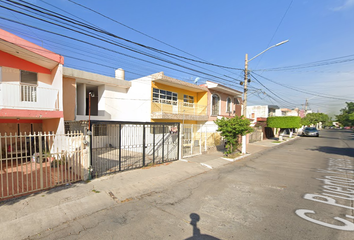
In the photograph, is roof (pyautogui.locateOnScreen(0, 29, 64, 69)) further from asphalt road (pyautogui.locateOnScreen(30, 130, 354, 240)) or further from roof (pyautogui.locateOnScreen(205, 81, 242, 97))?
roof (pyautogui.locateOnScreen(205, 81, 242, 97))

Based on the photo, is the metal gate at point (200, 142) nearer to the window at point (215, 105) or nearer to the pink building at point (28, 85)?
the window at point (215, 105)

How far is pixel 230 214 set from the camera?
414 cm

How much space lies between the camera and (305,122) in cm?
3666

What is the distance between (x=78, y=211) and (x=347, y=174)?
1092 cm

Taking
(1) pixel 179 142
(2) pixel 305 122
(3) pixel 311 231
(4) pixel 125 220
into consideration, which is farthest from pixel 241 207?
(2) pixel 305 122

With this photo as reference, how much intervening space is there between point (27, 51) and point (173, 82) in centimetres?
912

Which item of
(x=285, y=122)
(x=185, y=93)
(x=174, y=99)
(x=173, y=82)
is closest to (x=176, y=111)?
(x=174, y=99)

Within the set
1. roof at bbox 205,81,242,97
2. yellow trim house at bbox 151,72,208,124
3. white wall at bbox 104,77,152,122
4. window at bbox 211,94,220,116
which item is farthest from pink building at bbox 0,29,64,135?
window at bbox 211,94,220,116

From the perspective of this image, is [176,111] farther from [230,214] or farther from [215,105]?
[230,214]

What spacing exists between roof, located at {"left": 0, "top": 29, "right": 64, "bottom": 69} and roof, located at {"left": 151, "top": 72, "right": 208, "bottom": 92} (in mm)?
6078

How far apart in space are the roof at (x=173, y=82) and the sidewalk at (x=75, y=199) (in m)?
7.58

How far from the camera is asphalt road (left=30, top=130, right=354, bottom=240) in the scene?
339 cm

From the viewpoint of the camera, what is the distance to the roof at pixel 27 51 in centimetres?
759

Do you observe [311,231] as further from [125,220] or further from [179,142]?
[179,142]
